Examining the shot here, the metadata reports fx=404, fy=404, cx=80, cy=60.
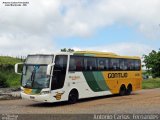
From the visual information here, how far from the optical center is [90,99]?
26953 mm

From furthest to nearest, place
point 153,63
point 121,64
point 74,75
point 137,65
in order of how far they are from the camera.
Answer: point 153,63 < point 137,65 < point 121,64 < point 74,75

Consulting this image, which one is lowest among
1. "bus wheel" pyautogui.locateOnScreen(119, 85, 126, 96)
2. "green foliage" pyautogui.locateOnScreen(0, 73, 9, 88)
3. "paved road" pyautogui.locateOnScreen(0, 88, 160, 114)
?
"paved road" pyautogui.locateOnScreen(0, 88, 160, 114)

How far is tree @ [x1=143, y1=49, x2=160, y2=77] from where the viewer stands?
65000 mm

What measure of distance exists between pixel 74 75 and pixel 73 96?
123 cm

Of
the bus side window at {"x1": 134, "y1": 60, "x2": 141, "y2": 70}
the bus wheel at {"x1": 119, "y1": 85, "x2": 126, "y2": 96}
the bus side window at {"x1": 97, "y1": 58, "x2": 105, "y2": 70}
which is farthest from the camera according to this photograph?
the bus side window at {"x1": 134, "y1": 60, "x2": 141, "y2": 70}

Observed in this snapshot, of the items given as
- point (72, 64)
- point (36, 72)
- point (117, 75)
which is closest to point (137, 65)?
point (117, 75)

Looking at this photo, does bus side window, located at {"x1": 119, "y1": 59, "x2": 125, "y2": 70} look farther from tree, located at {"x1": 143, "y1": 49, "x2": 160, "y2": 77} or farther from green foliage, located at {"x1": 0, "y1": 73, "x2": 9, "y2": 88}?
tree, located at {"x1": 143, "y1": 49, "x2": 160, "y2": 77}

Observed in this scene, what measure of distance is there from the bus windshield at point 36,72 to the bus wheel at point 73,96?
2.39 m

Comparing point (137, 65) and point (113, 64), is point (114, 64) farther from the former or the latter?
point (137, 65)

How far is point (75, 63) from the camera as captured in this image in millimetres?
23891

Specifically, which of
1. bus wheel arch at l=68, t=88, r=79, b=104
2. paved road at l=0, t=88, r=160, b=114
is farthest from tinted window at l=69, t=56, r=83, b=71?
paved road at l=0, t=88, r=160, b=114

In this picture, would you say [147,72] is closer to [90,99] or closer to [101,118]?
[90,99]

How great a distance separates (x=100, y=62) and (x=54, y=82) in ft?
18.6

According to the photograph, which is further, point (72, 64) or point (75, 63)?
point (75, 63)
